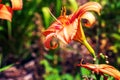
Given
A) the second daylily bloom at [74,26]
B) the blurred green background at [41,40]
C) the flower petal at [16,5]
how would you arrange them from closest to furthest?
the second daylily bloom at [74,26]
the flower petal at [16,5]
the blurred green background at [41,40]

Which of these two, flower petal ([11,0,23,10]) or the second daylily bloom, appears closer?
the second daylily bloom

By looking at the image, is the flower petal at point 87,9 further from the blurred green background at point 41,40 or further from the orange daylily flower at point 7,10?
the blurred green background at point 41,40

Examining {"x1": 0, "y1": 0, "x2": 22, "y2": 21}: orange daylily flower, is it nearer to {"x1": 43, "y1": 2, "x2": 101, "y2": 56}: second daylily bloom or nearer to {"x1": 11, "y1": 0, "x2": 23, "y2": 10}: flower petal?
{"x1": 11, "y1": 0, "x2": 23, "y2": 10}: flower petal

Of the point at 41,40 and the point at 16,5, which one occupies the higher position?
the point at 16,5

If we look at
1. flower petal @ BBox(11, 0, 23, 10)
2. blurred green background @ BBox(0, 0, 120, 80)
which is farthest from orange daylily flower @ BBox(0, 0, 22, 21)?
blurred green background @ BBox(0, 0, 120, 80)

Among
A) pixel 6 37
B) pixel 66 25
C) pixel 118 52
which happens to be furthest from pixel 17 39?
pixel 66 25

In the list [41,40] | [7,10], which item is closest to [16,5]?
[7,10]

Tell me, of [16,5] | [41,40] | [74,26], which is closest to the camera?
[74,26]

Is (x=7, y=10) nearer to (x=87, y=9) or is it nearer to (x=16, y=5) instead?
(x=16, y=5)

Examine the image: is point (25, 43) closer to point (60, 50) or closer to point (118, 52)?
point (60, 50)

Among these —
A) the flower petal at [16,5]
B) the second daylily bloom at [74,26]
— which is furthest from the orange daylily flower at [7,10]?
the second daylily bloom at [74,26]
